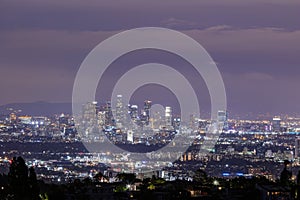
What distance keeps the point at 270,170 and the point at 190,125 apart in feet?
89.4

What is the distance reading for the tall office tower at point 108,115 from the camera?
86.0m

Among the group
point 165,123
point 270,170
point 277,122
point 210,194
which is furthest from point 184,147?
point 210,194

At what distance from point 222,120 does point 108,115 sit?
1813 centimetres

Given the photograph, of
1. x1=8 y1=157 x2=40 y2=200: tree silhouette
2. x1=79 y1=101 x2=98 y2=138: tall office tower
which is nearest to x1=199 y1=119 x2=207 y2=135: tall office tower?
x1=79 y1=101 x2=98 y2=138: tall office tower

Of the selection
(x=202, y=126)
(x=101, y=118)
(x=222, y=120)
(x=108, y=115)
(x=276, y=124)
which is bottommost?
(x=202, y=126)

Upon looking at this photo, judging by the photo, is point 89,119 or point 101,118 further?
point 101,118

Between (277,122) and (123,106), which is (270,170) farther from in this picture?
(277,122)

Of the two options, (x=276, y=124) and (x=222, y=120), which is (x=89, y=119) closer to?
(x=222, y=120)

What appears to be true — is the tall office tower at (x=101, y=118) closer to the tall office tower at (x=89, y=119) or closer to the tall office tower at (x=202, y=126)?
the tall office tower at (x=89, y=119)

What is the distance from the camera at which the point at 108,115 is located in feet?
288

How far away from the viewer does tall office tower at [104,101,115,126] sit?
86000mm

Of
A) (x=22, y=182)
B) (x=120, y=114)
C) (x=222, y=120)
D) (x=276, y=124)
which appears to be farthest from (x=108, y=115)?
(x=22, y=182)

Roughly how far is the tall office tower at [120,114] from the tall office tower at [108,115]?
1.99 ft

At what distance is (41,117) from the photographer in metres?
104
